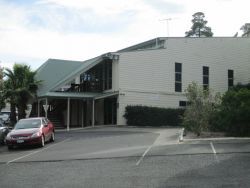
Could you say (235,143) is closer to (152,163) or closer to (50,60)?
(152,163)

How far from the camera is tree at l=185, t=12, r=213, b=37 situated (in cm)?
8238

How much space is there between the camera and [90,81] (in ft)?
135

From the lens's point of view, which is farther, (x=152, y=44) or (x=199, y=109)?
(x=152, y=44)

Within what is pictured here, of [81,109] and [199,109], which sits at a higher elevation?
[199,109]

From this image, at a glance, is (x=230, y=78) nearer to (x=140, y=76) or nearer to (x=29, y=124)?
(x=140, y=76)

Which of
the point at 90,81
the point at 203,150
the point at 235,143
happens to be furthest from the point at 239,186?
the point at 90,81

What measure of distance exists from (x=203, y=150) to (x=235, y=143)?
2.69m

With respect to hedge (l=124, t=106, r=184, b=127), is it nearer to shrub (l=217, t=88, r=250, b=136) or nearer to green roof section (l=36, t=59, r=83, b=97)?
green roof section (l=36, t=59, r=83, b=97)

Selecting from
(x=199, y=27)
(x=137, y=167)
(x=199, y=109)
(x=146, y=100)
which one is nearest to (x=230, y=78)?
(x=146, y=100)

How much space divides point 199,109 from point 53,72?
73.8ft

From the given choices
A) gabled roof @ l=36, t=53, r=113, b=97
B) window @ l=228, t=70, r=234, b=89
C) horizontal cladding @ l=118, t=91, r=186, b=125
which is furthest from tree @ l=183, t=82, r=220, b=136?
window @ l=228, t=70, r=234, b=89

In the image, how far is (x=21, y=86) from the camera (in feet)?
127

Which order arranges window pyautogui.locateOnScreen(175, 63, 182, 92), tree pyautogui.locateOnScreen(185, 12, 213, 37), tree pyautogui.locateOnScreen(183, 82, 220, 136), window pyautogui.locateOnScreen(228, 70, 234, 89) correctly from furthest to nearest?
tree pyautogui.locateOnScreen(185, 12, 213, 37)
window pyautogui.locateOnScreen(228, 70, 234, 89)
window pyautogui.locateOnScreen(175, 63, 182, 92)
tree pyautogui.locateOnScreen(183, 82, 220, 136)

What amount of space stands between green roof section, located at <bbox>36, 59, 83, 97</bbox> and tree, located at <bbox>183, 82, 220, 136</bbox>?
56.2 feet
